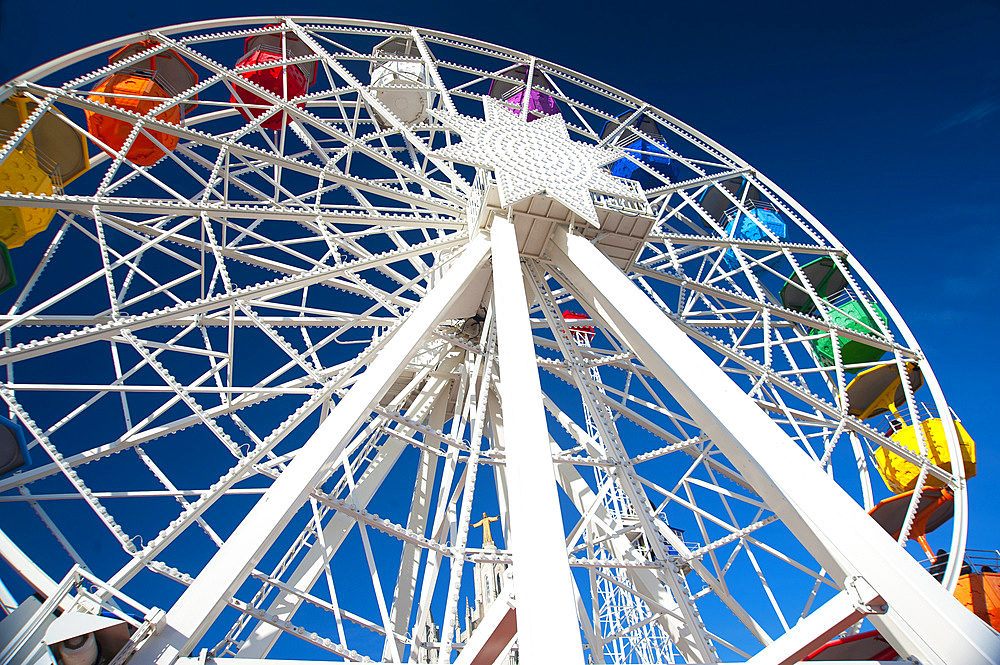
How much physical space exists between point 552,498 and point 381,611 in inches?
88.2

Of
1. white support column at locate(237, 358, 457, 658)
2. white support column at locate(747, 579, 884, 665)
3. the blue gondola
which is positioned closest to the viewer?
white support column at locate(747, 579, 884, 665)

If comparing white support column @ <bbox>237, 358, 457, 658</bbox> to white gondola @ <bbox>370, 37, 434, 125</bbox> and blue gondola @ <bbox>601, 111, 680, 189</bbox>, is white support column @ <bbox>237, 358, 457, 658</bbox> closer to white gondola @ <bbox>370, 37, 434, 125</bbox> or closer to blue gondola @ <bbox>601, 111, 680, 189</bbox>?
white gondola @ <bbox>370, 37, 434, 125</bbox>

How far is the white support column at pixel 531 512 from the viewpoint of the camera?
11.5 feet

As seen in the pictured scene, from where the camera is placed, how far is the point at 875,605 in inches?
136

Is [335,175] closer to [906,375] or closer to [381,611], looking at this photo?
[381,611]

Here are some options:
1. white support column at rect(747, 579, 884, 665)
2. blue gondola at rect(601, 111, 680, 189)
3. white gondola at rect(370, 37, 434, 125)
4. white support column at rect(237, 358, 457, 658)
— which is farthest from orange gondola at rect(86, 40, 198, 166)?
white support column at rect(747, 579, 884, 665)

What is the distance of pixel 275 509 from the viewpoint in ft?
13.7

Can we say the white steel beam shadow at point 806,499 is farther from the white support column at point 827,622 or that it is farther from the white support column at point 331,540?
the white support column at point 331,540

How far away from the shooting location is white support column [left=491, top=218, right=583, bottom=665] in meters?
3.51

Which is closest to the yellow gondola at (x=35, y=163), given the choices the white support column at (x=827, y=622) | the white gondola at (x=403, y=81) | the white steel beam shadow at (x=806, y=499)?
the white gondola at (x=403, y=81)

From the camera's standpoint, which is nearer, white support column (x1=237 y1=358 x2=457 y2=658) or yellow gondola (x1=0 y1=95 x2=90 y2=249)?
white support column (x1=237 y1=358 x2=457 y2=658)

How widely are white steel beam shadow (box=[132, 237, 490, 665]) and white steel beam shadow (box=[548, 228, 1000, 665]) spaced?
228 cm

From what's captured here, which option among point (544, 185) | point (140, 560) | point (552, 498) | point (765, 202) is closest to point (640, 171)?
point (765, 202)

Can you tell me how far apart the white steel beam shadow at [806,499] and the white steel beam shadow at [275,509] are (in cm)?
228
